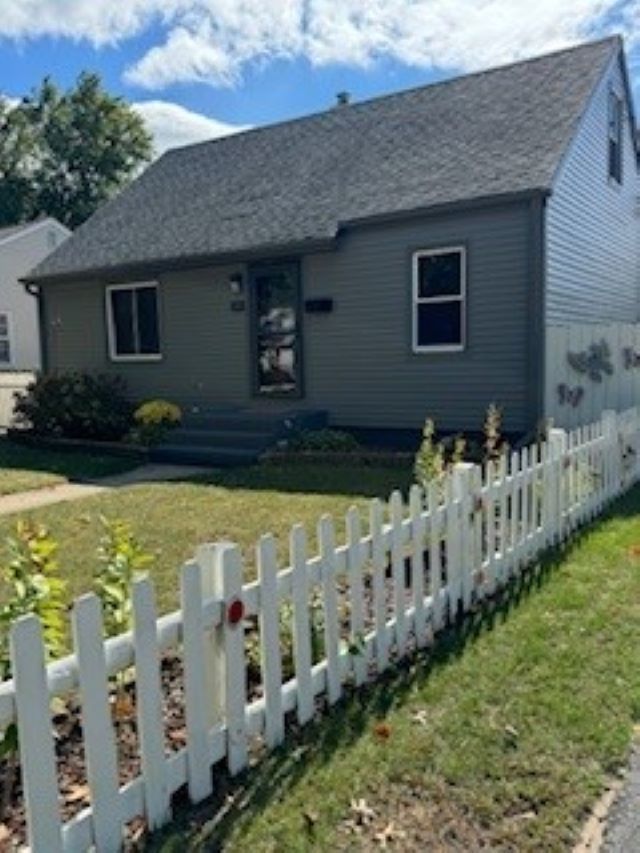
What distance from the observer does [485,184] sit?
442 inches

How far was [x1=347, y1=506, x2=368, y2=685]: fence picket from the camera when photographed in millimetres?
3686

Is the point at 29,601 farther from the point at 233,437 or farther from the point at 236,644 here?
the point at 233,437

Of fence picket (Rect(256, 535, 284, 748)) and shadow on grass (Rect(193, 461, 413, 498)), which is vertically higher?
fence picket (Rect(256, 535, 284, 748))

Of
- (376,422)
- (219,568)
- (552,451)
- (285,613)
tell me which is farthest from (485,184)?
(219,568)

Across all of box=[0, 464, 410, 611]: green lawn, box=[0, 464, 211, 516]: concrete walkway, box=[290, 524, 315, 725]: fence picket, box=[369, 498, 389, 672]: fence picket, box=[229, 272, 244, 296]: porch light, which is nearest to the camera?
box=[290, 524, 315, 725]: fence picket

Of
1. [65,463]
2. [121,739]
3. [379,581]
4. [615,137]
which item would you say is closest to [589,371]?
[615,137]

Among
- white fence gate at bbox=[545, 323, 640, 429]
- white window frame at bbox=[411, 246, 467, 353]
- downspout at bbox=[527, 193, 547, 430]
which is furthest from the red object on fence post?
white window frame at bbox=[411, 246, 467, 353]

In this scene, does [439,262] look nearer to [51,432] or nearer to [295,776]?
[51,432]

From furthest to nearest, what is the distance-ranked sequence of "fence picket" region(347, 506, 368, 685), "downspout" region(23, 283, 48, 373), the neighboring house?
the neighboring house
"downspout" region(23, 283, 48, 373)
"fence picket" region(347, 506, 368, 685)

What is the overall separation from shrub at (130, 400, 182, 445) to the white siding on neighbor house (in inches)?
266

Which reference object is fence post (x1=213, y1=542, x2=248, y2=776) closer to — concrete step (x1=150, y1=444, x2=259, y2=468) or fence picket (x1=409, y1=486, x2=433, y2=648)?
fence picket (x1=409, y1=486, x2=433, y2=648)

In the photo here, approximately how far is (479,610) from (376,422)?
789cm

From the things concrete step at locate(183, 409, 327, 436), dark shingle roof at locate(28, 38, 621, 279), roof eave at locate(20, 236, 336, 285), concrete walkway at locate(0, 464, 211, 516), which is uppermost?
dark shingle roof at locate(28, 38, 621, 279)

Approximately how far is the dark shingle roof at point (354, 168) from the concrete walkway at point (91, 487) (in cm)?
402
